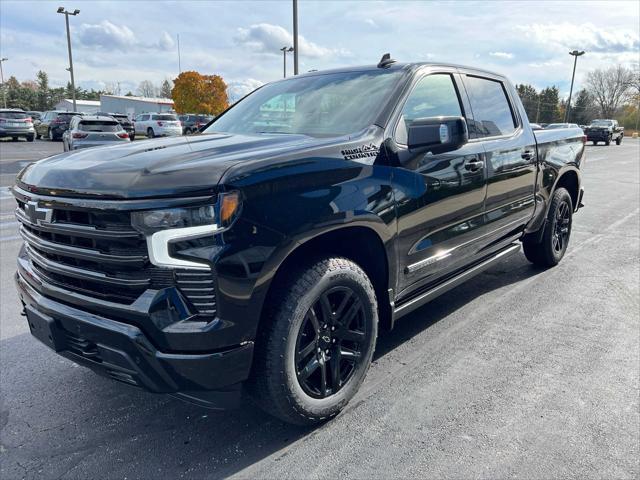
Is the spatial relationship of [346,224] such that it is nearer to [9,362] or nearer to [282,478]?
[282,478]

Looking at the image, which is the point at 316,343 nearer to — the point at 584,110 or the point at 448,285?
the point at 448,285

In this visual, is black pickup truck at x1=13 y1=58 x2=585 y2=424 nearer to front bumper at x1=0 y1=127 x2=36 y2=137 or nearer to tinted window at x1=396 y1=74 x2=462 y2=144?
tinted window at x1=396 y1=74 x2=462 y2=144

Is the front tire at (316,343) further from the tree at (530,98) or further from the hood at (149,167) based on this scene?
the tree at (530,98)

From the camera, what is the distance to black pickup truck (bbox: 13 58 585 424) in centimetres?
204

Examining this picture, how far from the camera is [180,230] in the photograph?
6.60 ft

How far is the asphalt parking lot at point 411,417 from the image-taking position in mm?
2332

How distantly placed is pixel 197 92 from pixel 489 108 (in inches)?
2361

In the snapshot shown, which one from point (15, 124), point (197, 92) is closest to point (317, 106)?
point (15, 124)

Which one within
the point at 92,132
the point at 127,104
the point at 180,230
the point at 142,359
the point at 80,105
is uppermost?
the point at 80,105

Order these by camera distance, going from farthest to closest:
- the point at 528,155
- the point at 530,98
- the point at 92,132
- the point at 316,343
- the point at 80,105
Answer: the point at 530,98
the point at 80,105
the point at 92,132
the point at 528,155
the point at 316,343

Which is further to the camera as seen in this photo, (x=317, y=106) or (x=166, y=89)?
(x=166, y=89)

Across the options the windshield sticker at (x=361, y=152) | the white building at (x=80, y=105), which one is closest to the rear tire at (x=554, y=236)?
the windshield sticker at (x=361, y=152)

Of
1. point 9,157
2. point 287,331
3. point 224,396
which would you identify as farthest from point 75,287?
point 9,157

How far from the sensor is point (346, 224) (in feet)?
8.23
